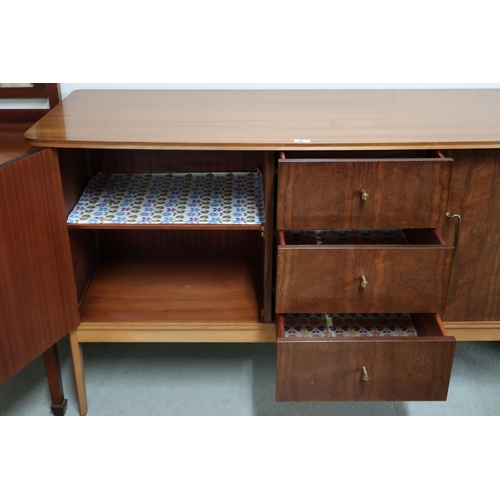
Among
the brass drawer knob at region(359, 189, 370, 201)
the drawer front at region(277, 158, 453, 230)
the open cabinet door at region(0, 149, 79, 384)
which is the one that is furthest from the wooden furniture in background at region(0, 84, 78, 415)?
the brass drawer knob at region(359, 189, 370, 201)

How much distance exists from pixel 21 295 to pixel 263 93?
82cm

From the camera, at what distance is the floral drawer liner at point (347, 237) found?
1581 mm

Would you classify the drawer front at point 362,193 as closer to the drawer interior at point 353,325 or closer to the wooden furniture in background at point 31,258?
the drawer interior at point 353,325

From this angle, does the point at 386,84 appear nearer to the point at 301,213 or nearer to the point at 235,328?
the point at 301,213

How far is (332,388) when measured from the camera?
1.37 metres

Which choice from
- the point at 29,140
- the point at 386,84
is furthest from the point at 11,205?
the point at 386,84

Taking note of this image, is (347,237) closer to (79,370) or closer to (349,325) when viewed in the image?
(349,325)

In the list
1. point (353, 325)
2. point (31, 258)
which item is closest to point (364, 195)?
point (353, 325)

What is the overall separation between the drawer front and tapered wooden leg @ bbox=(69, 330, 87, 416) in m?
0.61

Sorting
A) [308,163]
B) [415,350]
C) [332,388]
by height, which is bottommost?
[332,388]

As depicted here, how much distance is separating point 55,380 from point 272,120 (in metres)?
0.84

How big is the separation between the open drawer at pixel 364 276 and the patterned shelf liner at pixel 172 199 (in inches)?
6.9

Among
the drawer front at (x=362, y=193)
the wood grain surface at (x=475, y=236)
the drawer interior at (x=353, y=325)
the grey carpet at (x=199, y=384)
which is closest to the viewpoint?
the drawer front at (x=362, y=193)

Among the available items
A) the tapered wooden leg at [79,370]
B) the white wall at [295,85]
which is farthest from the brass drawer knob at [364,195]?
the tapered wooden leg at [79,370]
